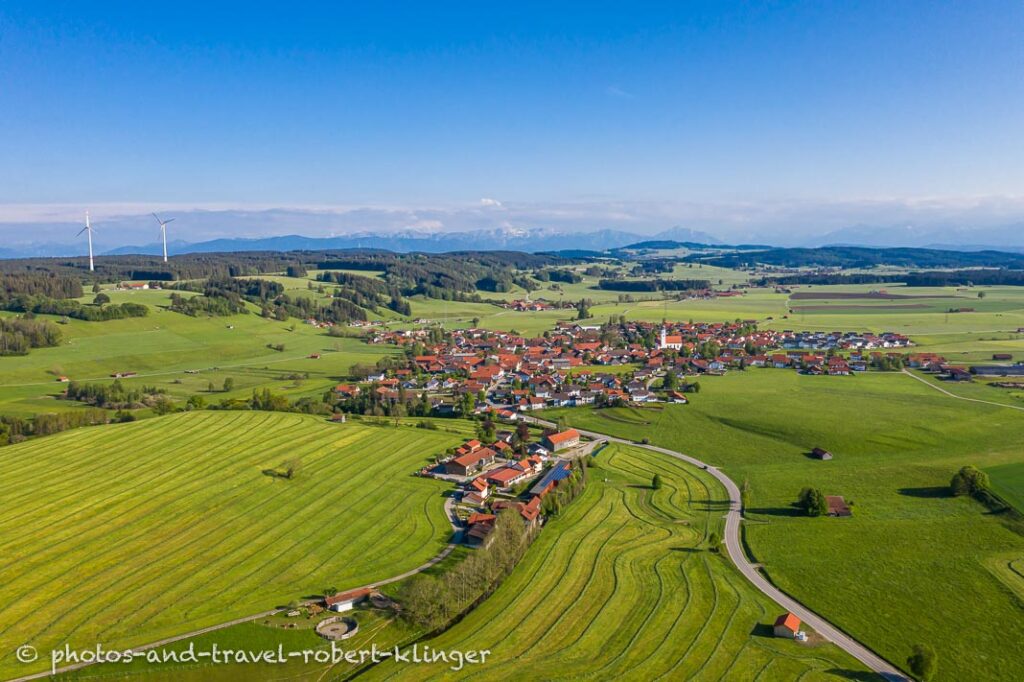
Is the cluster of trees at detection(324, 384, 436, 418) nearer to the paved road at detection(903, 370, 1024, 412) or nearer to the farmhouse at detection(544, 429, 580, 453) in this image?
the farmhouse at detection(544, 429, 580, 453)

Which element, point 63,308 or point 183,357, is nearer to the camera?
point 183,357

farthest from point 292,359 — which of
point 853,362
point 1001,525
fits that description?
point 1001,525

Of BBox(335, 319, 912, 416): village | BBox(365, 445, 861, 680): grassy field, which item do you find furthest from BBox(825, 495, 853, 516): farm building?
BBox(335, 319, 912, 416): village

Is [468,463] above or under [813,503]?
under

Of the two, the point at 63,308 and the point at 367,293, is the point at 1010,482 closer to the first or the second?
the point at 63,308

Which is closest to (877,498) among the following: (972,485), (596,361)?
(972,485)
